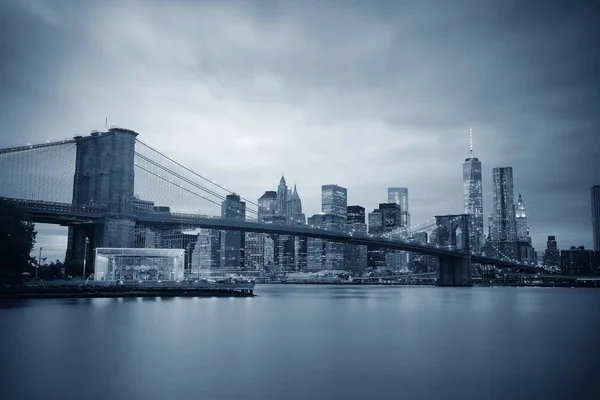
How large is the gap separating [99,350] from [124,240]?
39.9 metres

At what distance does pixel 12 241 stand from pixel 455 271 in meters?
87.7

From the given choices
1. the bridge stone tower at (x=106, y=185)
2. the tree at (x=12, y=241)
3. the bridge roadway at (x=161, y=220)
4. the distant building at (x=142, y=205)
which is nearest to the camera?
the tree at (x=12, y=241)

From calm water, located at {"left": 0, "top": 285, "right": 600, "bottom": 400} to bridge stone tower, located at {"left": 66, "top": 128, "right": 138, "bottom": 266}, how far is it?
933 inches

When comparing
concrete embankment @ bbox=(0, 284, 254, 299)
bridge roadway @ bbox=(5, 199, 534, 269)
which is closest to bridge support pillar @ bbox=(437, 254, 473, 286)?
bridge roadway @ bbox=(5, 199, 534, 269)

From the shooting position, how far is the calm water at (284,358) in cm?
1559

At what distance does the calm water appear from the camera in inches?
614

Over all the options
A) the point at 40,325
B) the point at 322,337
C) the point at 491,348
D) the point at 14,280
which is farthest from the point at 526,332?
the point at 14,280

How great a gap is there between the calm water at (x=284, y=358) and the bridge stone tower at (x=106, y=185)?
23.7 metres

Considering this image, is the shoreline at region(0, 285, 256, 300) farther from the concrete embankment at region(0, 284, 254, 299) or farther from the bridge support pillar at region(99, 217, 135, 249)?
the bridge support pillar at region(99, 217, 135, 249)

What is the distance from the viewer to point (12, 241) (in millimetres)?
46406

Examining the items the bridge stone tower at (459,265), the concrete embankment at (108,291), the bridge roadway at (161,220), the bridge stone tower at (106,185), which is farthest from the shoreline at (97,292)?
the bridge stone tower at (459,265)

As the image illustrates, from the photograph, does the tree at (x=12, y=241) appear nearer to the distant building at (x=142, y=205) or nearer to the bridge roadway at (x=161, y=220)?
the bridge roadway at (x=161, y=220)

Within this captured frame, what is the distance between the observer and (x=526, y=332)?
31.5m

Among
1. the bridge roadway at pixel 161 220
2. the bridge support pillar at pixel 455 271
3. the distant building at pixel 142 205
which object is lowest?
the bridge support pillar at pixel 455 271
